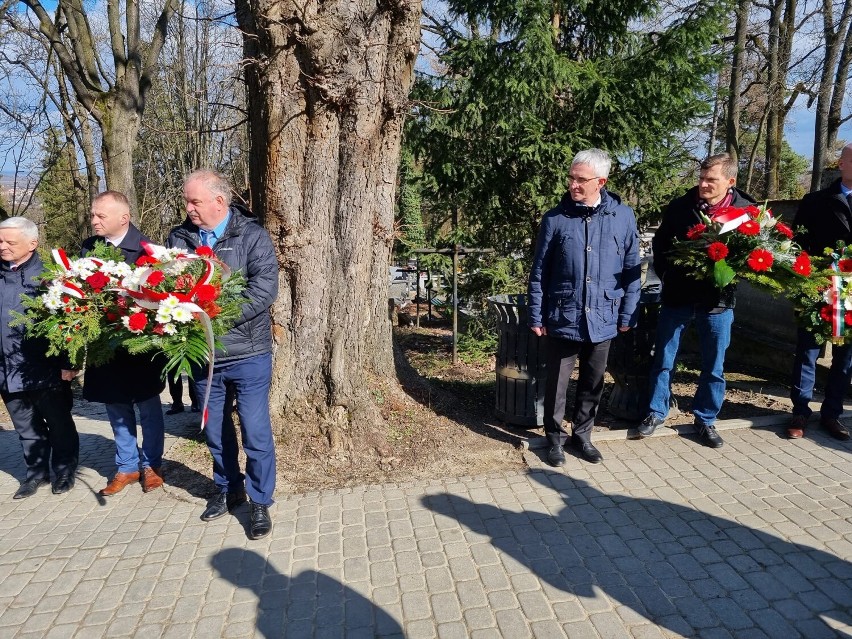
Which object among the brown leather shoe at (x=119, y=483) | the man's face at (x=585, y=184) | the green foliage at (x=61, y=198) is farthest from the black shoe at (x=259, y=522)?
the green foliage at (x=61, y=198)

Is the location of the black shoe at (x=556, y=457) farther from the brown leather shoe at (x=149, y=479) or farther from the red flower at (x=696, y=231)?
the brown leather shoe at (x=149, y=479)

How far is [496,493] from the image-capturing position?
3.75 m

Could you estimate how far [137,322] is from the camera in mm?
2984

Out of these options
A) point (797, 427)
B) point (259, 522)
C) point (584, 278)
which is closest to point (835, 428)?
point (797, 427)

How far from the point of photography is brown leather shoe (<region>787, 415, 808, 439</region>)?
14.6 feet

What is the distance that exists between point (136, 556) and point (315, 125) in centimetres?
288

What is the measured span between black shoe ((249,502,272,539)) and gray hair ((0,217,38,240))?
221cm

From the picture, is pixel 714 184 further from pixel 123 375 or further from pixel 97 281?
pixel 123 375

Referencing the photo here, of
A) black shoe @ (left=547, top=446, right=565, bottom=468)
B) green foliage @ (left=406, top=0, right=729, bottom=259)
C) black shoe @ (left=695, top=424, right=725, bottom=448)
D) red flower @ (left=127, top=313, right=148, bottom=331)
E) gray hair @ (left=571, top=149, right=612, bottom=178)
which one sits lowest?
black shoe @ (left=547, top=446, right=565, bottom=468)

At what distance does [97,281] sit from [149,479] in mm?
1511

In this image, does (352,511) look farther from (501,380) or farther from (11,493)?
(11,493)

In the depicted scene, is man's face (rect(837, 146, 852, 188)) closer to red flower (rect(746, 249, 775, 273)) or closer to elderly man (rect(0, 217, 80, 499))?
red flower (rect(746, 249, 775, 273))

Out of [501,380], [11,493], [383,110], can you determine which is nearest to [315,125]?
[383,110]

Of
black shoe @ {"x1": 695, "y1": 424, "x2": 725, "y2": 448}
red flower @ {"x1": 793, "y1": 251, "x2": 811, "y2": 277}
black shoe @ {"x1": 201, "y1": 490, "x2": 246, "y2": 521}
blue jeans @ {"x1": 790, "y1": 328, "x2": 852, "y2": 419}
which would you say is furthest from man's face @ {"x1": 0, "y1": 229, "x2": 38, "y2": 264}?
blue jeans @ {"x1": 790, "y1": 328, "x2": 852, "y2": 419}
